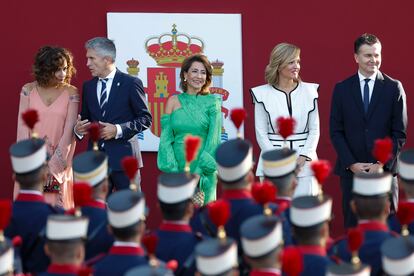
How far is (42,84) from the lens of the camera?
870 cm

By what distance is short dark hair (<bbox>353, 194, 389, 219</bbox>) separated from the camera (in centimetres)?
641

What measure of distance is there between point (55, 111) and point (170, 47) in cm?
141

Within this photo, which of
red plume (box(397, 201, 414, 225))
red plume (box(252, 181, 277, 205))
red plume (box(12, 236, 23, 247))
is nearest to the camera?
red plume (box(252, 181, 277, 205))

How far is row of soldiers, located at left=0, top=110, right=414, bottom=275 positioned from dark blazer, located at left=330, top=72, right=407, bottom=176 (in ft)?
4.73

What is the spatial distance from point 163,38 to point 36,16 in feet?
3.17

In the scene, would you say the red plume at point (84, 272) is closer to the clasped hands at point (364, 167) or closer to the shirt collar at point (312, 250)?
the shirt collar at point (312, 250)

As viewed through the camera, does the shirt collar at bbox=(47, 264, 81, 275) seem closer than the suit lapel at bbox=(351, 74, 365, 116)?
Yes

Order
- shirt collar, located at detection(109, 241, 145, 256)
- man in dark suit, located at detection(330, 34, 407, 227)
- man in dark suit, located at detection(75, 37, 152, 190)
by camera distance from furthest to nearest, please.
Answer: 1. man in dark suit, located at detection(330, 34, 407, 227)
2. man in dark suit, located at detection(75, 37, 152, 190)
3. shirt collar, located at detection(109, 241, 145, 256)

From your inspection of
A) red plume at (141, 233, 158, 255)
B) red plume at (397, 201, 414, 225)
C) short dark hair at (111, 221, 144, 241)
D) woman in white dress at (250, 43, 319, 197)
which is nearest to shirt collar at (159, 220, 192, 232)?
short dark hair at (111, 221, 144, 241)

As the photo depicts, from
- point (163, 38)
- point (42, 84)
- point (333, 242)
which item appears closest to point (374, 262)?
point (333, 242)

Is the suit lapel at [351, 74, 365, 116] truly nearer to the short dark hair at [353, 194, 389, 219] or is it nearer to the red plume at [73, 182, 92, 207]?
the short dark hair at [353, 194, 389, 219]

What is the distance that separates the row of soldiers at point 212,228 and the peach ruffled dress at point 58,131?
63.1 inches

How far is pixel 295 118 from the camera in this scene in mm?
8773

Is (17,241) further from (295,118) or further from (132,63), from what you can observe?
(132,63)
